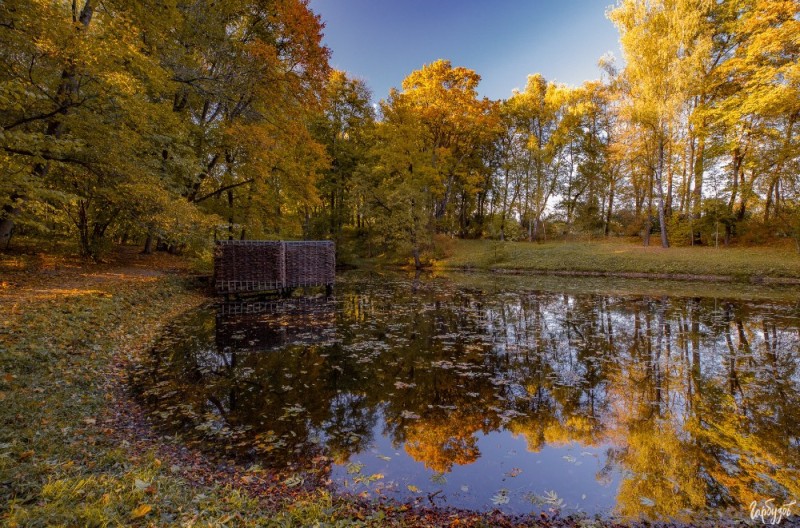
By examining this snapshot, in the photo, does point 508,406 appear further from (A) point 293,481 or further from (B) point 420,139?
(B) point 420,139

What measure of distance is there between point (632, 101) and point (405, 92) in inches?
659

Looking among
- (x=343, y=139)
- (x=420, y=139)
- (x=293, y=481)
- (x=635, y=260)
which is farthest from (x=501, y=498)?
(x=343, y=139)

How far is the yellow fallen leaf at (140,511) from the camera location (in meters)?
2.68

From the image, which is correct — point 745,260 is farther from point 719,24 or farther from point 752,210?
point 719,24

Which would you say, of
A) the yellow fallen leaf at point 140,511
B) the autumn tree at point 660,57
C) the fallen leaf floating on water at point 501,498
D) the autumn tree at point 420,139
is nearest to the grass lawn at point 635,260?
the autumn tree at point 660,57

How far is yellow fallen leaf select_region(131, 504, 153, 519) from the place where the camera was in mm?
2676

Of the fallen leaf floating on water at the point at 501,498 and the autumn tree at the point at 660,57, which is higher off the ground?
the autumn tree at the point at 660,57

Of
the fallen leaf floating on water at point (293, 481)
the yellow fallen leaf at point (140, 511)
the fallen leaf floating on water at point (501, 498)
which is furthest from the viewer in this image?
the fallen leaf floating on water at point (293, 481)

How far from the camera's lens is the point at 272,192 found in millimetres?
20922

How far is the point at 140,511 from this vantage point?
106 inches

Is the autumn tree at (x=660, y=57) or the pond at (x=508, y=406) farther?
the autumn tree at (x=660, y=57)

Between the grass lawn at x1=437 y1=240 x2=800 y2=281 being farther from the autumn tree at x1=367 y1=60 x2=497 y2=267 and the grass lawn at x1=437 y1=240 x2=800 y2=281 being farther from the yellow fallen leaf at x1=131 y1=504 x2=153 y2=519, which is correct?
the yellow fallen leaf at x1=131 y1=504 x2=153 y2=519

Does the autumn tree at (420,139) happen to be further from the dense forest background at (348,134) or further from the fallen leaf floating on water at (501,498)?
the fallen leaf floating on water at (501,498)

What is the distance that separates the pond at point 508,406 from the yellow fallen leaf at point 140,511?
52.1 inches
